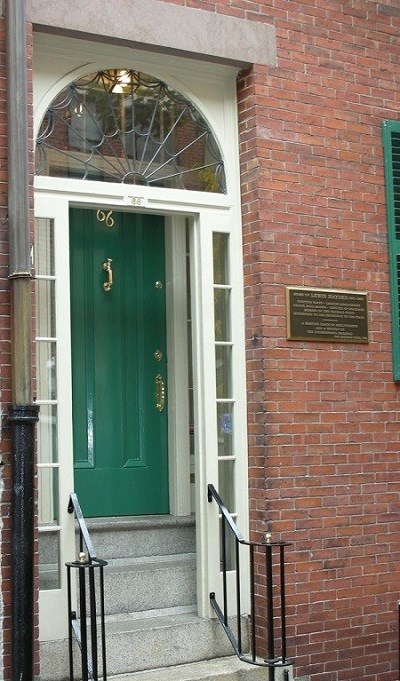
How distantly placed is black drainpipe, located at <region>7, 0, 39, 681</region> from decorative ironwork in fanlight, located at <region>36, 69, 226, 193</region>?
1.83 ft

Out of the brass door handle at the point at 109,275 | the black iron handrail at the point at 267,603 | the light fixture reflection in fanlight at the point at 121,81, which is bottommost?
the black iron handrail at the point at 267,603

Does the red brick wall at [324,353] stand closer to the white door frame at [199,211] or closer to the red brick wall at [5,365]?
the white door frame at [199,211]

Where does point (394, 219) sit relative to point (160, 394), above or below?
above

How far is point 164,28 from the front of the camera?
662 centimetres

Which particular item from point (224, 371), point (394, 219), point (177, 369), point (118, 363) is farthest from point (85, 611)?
point (394, 219)

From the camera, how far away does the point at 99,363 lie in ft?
24.3

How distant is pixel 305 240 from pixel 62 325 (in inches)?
71.3

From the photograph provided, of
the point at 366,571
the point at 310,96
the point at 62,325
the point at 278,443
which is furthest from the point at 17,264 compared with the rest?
the point at 366,571

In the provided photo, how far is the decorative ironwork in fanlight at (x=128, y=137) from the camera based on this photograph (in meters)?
6.53

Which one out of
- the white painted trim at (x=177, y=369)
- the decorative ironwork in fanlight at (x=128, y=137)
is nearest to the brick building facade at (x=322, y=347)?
the decorative ironwork in fanlight at (x=128, y=137)

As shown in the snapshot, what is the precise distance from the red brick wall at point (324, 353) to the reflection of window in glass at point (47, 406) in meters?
1.35

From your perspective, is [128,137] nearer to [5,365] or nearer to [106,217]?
[106,217]

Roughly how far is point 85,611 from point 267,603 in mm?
1362

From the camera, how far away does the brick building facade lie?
22.4 feet
